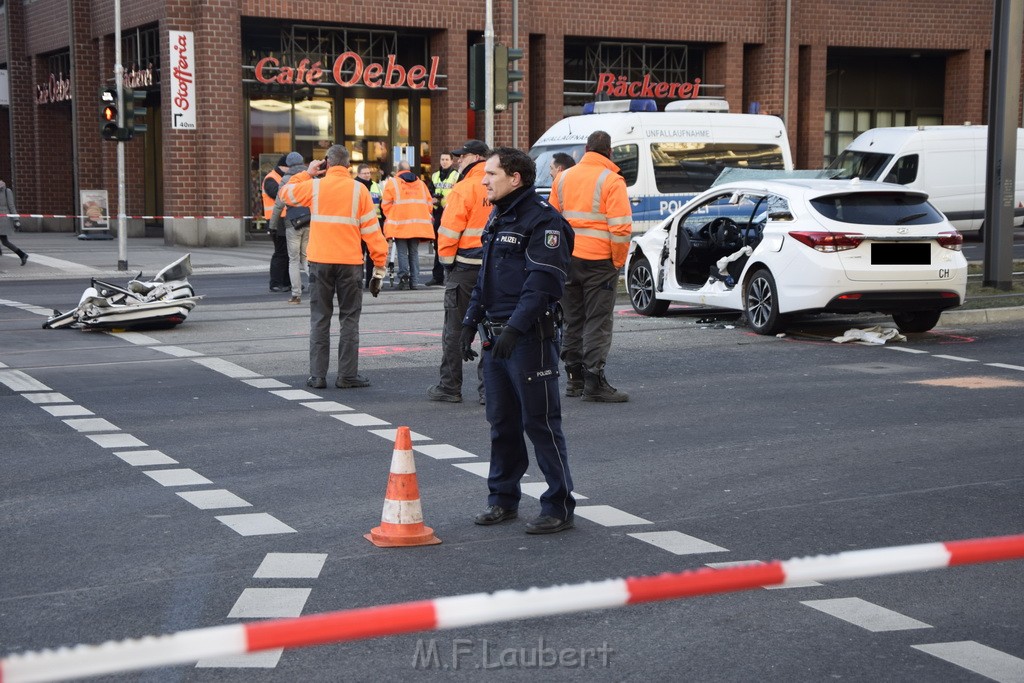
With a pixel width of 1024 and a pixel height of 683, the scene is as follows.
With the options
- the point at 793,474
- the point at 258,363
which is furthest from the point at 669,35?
the point at 793,474

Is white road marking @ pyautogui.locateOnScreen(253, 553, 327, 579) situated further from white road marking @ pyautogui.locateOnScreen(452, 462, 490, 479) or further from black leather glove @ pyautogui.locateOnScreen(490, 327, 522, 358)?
white road marking @ pyautogui.locateOnScreen(452, 462, 490, 479)

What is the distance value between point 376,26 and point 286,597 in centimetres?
2760

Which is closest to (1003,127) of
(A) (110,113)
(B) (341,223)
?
(B) (341,223)

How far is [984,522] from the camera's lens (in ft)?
22.2

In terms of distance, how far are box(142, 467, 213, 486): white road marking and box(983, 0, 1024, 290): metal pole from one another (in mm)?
12448

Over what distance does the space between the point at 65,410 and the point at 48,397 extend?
0.65 m

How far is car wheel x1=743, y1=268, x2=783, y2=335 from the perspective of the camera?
46.2ft

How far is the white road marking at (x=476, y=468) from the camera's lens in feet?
26.0

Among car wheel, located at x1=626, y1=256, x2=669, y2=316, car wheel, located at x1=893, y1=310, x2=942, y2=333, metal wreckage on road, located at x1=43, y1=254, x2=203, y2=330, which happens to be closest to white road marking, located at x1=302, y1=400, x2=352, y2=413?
metal wreckage on road, located at x1=43, y1=254, x2=203, y2=330

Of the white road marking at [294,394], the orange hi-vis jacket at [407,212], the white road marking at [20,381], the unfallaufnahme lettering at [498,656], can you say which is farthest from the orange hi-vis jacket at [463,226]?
the orange hi-vis jacket at [407,212]

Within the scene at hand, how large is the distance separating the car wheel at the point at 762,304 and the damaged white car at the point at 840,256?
10 millimetres

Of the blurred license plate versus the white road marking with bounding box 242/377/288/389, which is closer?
the white road marking with bounding box 242/377/288/389

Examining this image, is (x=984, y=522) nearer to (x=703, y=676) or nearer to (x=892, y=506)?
(x=892, y=506)

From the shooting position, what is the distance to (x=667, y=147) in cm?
2327
